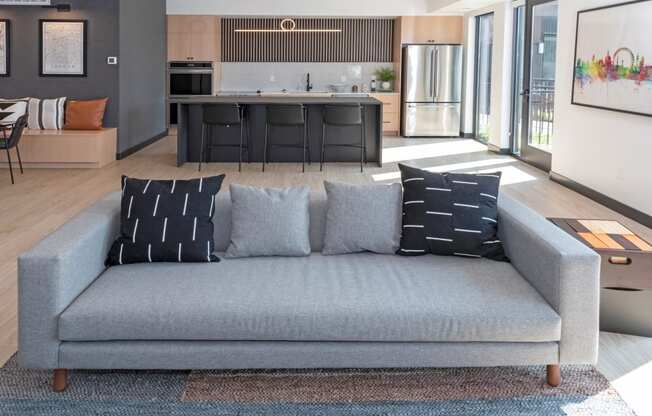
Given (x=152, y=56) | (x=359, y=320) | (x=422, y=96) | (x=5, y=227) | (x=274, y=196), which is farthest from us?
(x=422, y=96)

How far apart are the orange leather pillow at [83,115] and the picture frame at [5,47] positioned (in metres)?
1.09

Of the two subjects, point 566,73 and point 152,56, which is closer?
point 566,73

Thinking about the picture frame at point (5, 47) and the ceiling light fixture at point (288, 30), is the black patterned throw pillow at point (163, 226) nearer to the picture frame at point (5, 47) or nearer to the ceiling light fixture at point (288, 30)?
the picture frame at point (5, 47)

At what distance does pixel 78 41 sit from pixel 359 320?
9168 mm

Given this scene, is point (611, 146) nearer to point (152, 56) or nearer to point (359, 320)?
point (359, 320)

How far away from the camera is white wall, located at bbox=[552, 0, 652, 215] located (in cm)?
713

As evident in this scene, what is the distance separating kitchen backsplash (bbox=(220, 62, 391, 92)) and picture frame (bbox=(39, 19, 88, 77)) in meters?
4.82

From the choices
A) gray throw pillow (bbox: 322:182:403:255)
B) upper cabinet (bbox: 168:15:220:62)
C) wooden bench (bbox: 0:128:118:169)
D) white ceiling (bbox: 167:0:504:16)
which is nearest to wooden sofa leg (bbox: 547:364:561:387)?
gray throw pillow (bbox: 322:182:403:255)

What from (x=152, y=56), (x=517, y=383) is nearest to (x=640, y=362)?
(x=517, y=383)

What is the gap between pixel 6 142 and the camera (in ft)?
29.4

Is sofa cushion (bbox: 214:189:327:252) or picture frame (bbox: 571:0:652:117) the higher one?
picture frame (bbox: 571:0:652:117)

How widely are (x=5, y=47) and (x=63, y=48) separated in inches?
31.5

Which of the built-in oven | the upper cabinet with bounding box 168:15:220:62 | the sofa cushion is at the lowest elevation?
the sofa cushion

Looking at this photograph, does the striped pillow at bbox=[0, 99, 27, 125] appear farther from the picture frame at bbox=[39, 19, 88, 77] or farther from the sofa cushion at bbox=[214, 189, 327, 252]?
the sofa cushion at bbox=[214, 189, 327, 252]
